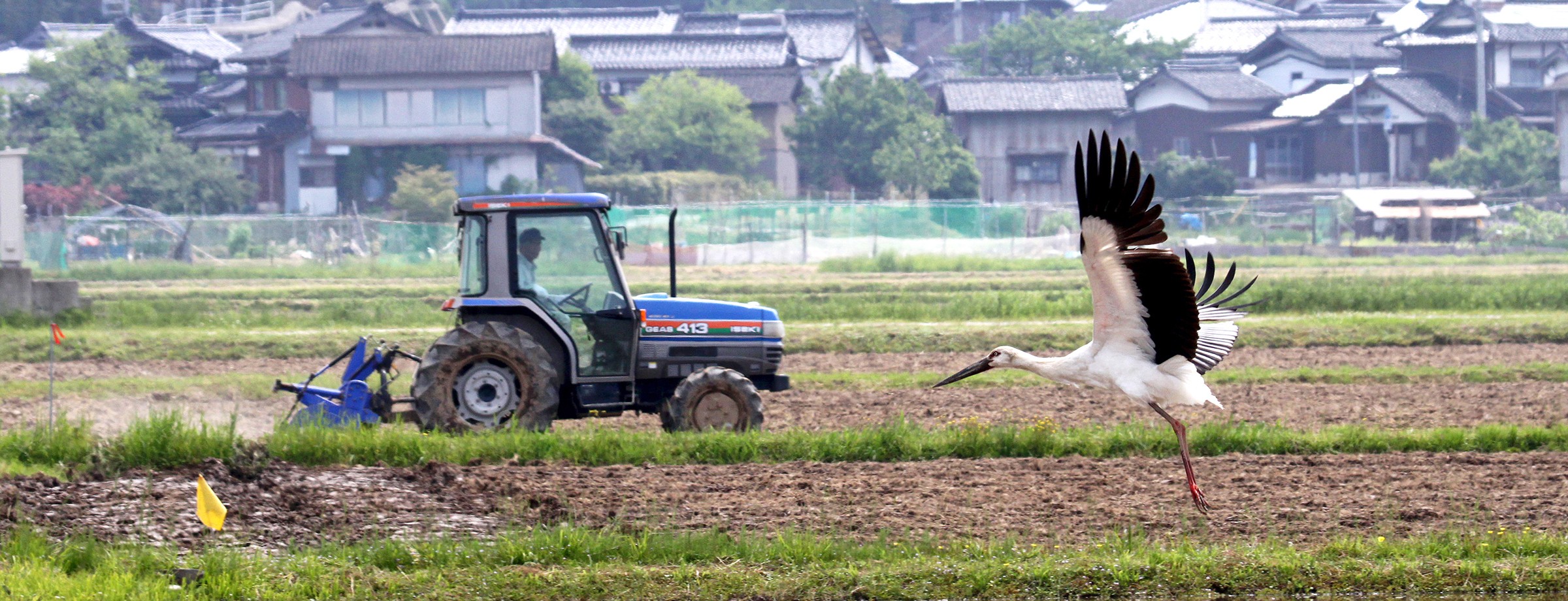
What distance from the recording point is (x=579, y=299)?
9984mm

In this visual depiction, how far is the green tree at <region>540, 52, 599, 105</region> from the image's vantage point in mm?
42594

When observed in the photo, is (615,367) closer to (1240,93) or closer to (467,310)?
(467,310)

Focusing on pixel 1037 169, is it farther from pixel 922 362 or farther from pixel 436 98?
pixel 922 362

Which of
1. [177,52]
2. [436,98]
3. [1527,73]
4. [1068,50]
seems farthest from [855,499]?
[1527,73]

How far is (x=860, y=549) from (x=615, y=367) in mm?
3877

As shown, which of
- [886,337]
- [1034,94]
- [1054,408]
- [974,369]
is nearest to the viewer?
[974,369]

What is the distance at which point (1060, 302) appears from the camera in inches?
789

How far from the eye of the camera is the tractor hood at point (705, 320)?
10117 mm

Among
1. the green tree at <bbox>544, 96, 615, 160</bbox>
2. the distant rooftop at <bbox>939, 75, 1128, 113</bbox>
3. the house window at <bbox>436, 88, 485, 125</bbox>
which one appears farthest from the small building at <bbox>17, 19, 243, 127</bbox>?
the distant rooftop at <bbox>939, 75, 1128, 113</bbox>

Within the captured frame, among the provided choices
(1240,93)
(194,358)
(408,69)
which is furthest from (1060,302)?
(1240,93)

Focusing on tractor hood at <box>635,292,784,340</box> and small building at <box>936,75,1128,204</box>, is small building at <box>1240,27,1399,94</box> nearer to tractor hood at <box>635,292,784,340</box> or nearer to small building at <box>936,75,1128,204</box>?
small building at <box>936,75,1128,204</box>

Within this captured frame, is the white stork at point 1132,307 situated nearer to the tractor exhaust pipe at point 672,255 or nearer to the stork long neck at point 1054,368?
the stork long neck at point 1054,368

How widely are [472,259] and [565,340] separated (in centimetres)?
84

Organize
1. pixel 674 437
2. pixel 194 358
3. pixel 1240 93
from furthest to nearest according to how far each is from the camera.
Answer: pixel 1240 93
pixel 194 358
pixel 674 437
